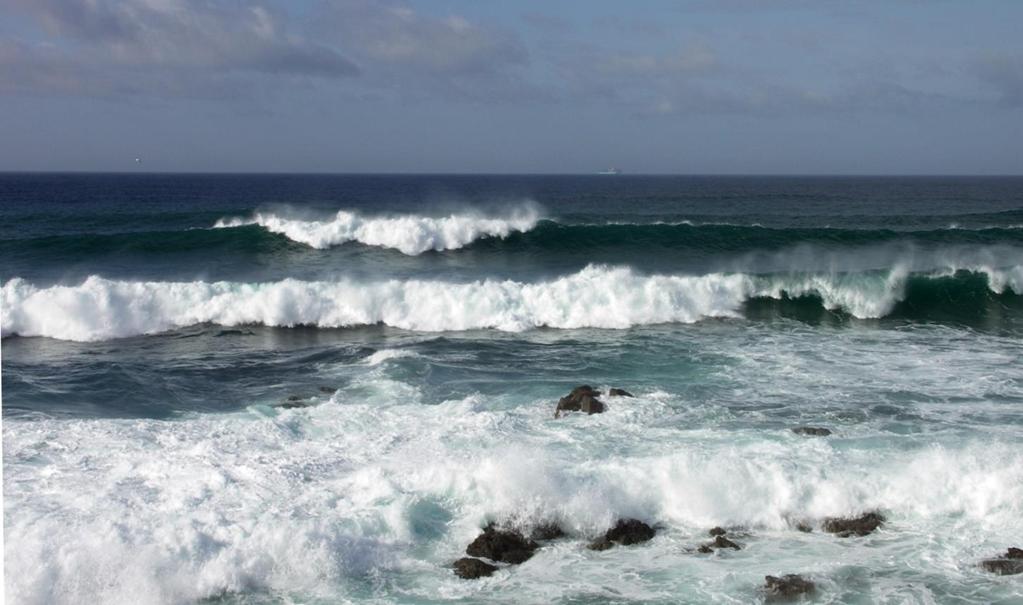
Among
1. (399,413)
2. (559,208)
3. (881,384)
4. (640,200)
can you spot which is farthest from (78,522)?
(640,200)

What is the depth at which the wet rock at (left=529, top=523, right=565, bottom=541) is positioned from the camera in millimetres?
9078

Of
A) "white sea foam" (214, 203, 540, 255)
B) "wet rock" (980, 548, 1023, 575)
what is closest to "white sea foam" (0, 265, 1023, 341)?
"white sea foam" (214, 203, 540, 255)

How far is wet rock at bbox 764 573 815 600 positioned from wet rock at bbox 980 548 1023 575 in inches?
70.6

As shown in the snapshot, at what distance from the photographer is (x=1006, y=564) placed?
323 inches

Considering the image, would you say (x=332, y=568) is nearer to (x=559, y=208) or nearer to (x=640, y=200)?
(x=559, y=208)

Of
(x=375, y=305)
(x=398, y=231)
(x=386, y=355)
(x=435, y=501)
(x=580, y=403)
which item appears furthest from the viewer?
(x=398, y=231)

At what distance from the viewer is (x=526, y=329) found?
794 inches

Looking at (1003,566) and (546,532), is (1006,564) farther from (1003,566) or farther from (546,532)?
(546,532)

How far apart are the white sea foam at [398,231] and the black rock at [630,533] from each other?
22.2 m

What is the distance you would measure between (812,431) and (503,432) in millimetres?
4118

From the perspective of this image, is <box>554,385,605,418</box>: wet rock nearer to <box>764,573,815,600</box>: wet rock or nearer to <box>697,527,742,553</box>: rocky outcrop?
<box>697,527,742,553</box>: rocky outcrop

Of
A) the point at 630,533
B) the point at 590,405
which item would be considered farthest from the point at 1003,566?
the point at 590,405

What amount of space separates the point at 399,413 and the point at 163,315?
1018 cm

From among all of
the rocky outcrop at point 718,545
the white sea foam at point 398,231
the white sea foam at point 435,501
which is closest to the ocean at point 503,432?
the white sea foam at point 435,501
